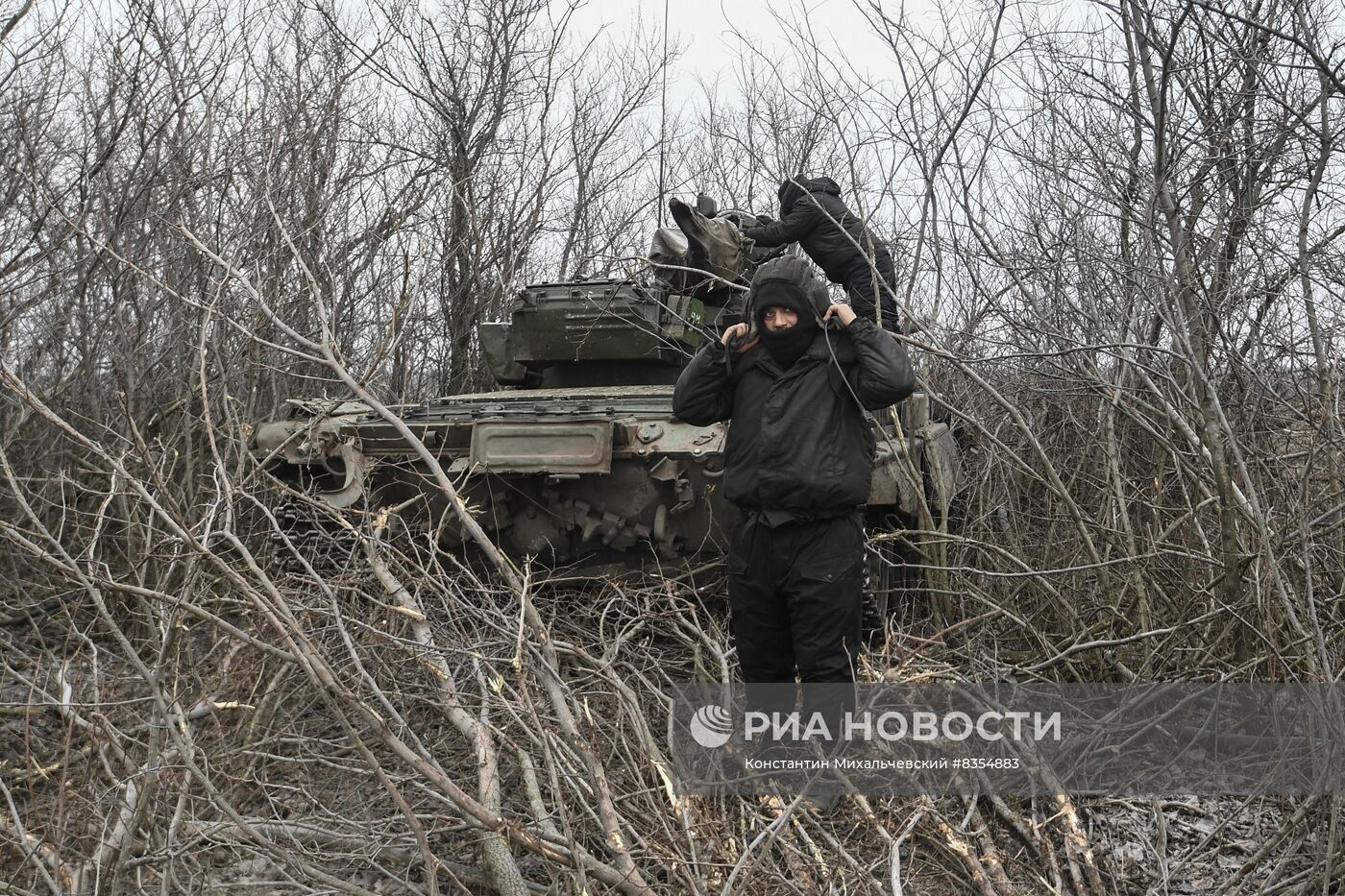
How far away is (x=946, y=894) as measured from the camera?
3676 millimetres

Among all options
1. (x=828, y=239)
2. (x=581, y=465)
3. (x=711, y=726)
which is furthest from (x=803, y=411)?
(x=828, y=239)

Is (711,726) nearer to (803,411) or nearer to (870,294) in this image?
(803,411)

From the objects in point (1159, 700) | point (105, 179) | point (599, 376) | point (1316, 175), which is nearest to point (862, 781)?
point (1159, 700)

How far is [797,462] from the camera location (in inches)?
175

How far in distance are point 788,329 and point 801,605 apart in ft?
3.25

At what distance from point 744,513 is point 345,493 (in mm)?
2543

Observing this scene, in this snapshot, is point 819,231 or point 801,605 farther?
point 819,231

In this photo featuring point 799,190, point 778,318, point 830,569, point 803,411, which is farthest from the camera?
point 799,190

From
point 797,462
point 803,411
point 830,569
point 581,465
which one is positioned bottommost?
point 830,569

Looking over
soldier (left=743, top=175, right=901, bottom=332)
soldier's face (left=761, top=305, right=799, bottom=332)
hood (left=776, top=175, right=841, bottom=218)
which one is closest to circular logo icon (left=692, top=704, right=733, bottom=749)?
soldier's face (left=761, top=305, right=799, bottom=332)

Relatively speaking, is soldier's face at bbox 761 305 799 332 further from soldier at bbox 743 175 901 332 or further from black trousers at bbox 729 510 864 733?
soldier at bbox 743 175 901 332

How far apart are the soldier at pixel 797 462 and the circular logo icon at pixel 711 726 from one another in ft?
0.51

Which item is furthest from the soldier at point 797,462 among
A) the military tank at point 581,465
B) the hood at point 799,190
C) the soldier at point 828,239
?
the hood at point 799,190

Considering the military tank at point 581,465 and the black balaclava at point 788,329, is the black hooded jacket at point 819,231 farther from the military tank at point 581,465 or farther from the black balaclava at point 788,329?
the black balaclava at point 788,329
